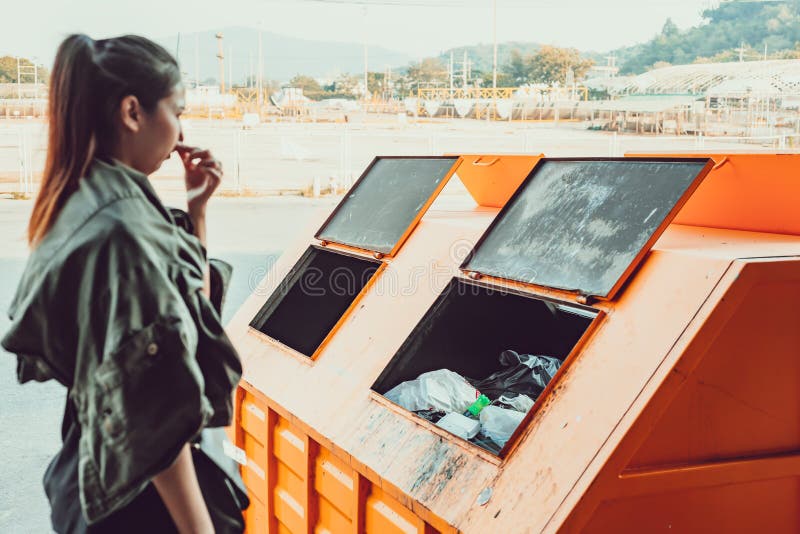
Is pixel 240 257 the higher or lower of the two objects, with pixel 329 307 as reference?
lower

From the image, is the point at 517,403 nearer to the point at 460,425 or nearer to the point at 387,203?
the point at 460,425

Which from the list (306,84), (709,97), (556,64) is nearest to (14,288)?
(709,97)

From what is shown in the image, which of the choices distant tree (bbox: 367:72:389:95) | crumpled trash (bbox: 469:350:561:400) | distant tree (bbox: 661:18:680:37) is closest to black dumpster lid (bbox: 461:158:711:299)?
crumpled trash (bbox: 469:350:561:400)

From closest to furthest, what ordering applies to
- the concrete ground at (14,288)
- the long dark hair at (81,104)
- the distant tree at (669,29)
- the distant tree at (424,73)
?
the long dark hair at (81,104), the concrete ground at (14,288), the distant tree at (424,73), the distant tree at (669,29)

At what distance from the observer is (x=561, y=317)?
315 cm

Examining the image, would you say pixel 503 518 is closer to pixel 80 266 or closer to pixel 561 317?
pixel 80 266

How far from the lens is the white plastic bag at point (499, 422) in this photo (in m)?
2.25

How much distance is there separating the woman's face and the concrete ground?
11.4 inches

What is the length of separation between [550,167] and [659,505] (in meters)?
1.18

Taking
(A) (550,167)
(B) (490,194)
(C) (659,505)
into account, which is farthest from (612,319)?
(B) (490,194)

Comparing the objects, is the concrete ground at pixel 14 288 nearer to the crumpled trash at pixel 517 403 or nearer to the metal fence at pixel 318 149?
the crumpled trash at pixel 517 403

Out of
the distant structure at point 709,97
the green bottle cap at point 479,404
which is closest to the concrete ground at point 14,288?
the green bottle cap at point 479,404

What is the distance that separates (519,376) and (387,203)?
87 cm

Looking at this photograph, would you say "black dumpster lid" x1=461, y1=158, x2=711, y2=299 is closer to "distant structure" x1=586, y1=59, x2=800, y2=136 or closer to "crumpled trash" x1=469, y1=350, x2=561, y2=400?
"crumpled trash" x1=469, y1=350, x2=561, y2=400
